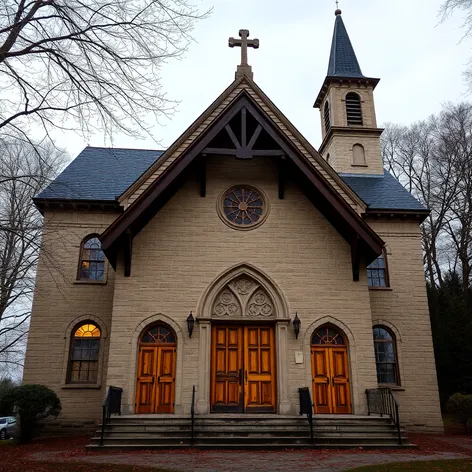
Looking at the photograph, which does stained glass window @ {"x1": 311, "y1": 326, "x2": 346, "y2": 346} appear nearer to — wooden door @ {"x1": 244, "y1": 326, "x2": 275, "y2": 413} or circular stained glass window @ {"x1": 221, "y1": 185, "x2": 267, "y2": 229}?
wooden door @ {"x1": 244, "y1": 326, "x2": 275, "y2": 413}

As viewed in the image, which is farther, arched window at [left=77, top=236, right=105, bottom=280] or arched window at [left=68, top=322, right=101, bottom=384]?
arched window at [left=77, top=236, right=105, bottom=280]

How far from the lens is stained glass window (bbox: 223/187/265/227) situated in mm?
14625

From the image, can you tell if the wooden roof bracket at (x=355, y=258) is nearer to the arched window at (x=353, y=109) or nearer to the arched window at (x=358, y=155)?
the arched window at (x=358, y=155)

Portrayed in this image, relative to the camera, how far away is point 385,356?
16.8m

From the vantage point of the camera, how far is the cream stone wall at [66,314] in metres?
15.2

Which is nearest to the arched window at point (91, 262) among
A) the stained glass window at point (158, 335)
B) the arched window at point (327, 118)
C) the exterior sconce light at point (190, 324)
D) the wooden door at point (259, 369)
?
the stained glass window at point (158, 335)

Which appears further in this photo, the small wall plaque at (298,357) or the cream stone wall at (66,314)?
the cream stone wall at (66,314)

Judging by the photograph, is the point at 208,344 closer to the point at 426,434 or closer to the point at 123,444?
the point at 123,444

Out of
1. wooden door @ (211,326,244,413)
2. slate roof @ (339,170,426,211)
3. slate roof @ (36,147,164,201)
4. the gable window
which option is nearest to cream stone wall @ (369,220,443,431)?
the gable window

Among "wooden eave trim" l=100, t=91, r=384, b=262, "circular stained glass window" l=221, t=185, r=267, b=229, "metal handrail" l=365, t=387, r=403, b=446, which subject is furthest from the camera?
"circular stained glass window" l=221, t=185, r=267, b=229

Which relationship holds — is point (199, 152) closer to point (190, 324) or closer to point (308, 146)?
point (308, 146)

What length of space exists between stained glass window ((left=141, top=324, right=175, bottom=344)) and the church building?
4 centimetres

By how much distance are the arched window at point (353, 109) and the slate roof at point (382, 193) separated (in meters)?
3.07

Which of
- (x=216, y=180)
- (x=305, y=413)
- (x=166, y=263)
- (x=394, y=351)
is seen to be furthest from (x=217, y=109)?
(x=394, y=351)
